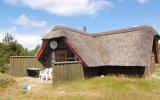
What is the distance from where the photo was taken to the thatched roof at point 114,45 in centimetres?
2155

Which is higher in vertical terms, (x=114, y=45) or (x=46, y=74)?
(x=114, y=45)

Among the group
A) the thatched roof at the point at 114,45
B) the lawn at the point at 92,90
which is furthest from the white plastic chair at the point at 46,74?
the lawn at the point at 92,90

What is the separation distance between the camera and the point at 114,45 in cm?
2486

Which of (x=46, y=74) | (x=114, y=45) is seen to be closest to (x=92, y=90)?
(x=46, y=74)

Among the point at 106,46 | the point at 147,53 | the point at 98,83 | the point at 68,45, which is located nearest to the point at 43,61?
the point at 68,45

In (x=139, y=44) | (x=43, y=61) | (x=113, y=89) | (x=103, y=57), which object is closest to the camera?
(x=113, y=89)

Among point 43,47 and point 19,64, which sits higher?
point 43,47

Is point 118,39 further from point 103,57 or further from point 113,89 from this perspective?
point 113,89

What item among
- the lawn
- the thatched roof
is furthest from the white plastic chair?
the lawn

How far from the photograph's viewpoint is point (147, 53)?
21.2 m

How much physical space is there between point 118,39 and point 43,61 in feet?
28.6

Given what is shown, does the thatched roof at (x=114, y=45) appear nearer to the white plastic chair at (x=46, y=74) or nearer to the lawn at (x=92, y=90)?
the white plastic chair at (x=46, y=74)

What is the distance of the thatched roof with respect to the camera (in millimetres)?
21547

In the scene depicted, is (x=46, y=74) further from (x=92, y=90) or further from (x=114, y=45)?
(x=114, y=45)
